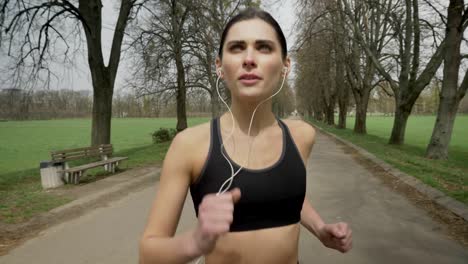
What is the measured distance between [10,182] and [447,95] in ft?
44.5

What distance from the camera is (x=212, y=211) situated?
0.91m

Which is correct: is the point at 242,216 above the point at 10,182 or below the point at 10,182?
above

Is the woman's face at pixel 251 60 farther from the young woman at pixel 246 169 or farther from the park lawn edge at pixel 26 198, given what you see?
the park lawn edge at pixel 26 198

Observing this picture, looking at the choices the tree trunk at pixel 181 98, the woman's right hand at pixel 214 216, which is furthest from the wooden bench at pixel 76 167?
the tree trunk at pixel 181 98

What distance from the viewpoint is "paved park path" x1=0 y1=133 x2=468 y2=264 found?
12.9ft

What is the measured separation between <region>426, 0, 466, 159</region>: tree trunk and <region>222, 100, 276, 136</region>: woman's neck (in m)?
12.0

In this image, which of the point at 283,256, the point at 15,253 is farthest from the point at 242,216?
the point at 15,253

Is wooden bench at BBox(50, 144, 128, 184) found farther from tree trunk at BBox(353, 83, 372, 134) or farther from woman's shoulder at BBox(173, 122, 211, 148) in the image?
tree trunk at BBox(353, 83, 372, 134)

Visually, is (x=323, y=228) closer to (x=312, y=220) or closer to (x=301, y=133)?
(x=312, y=220)

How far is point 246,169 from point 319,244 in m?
3.38

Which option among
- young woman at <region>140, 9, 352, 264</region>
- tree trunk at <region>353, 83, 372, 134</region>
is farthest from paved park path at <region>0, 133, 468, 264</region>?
tree trunk at <region>353, 83, 372, 134</region>

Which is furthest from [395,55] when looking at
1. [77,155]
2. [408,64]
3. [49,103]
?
[49,103]

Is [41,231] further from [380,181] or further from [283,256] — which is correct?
[380,181]

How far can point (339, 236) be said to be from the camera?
1.46 metres
